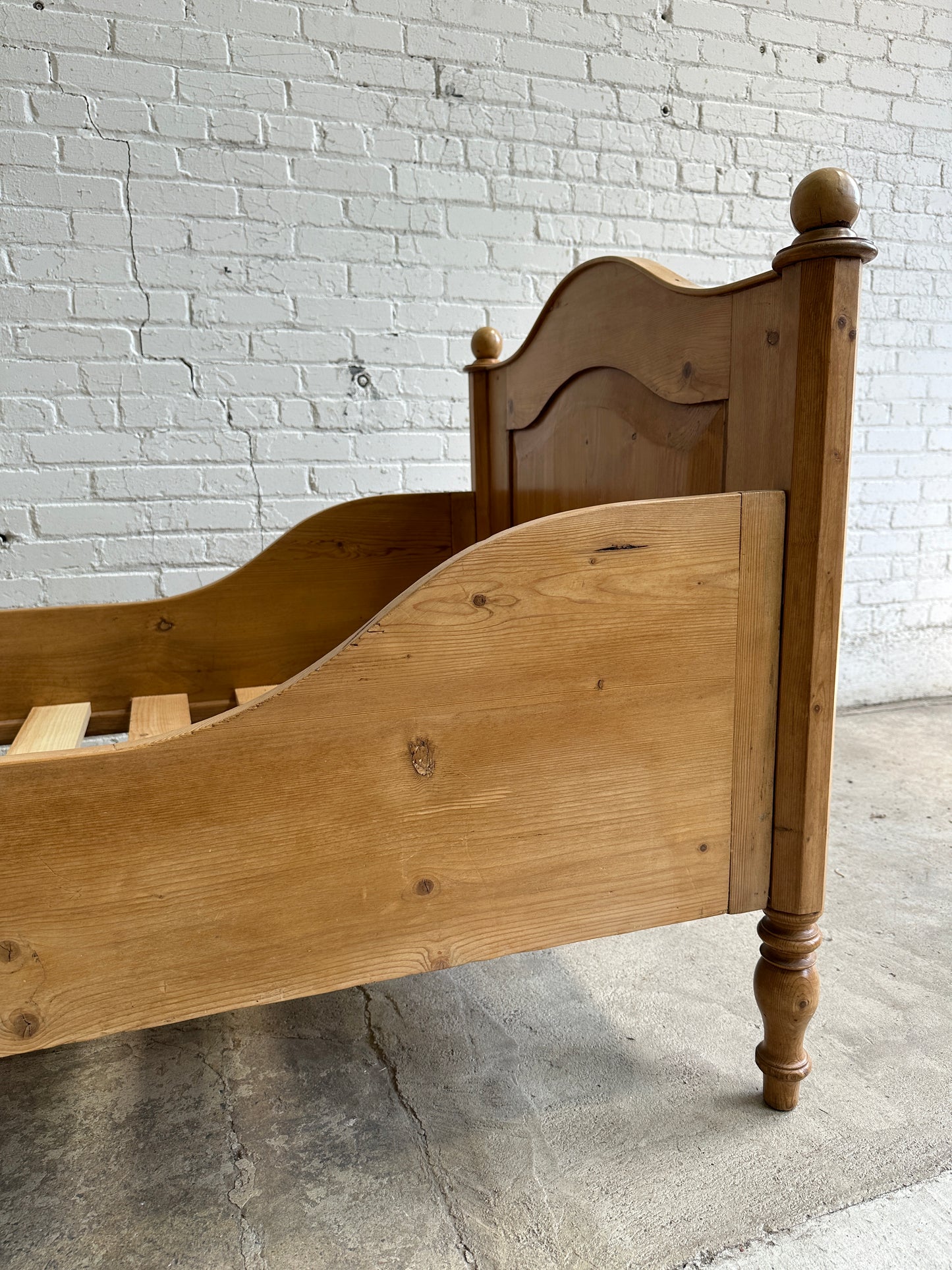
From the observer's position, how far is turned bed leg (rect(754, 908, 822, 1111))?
1001mm

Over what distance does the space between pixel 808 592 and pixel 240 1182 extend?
2.85ft

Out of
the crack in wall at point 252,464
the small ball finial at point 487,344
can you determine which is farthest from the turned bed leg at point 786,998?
the crack in wall at point 252,464

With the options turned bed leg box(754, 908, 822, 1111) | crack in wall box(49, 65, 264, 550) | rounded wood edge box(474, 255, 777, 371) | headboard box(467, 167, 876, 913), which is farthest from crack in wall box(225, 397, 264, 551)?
turned bed leg box(754, 908, 822, 1111)

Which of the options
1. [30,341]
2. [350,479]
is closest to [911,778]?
[350,479]

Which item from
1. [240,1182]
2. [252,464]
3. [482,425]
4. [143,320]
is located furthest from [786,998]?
[143,320]

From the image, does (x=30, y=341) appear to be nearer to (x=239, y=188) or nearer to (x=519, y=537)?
(x=239, y=188)

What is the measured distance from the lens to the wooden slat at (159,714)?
131 cm

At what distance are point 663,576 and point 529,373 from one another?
730 millimetres

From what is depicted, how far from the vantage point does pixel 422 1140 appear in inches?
39.1

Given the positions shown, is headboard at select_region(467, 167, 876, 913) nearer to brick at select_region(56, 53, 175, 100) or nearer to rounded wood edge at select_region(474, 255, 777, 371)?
rounded wood edge at select_region(474, 255, 777, 371)

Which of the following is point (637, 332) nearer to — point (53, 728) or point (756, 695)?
point (756, 695)

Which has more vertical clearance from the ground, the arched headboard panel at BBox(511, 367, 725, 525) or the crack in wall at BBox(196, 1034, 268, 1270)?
the arched headboard panel at BBox(511, 367, 725, 525)

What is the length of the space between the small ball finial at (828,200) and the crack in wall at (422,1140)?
103 centimetres

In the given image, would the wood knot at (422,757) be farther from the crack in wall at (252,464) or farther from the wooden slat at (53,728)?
the crack in wall at (252,464)
